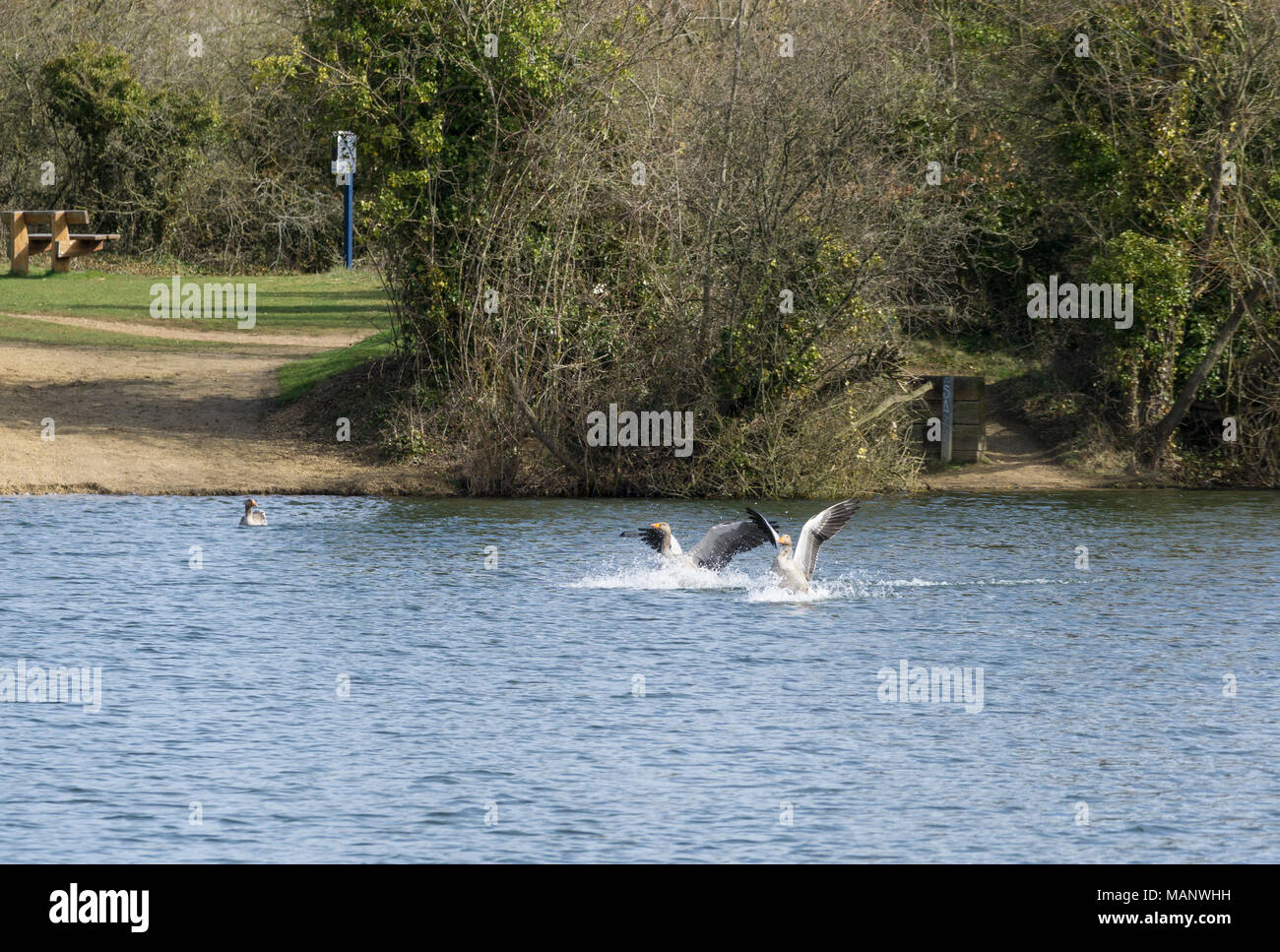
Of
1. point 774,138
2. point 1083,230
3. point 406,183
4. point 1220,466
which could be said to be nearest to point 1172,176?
point 1083,230

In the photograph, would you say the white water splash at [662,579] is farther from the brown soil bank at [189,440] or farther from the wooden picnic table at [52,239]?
the wooden picnic table at [52,239]

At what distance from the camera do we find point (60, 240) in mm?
44812

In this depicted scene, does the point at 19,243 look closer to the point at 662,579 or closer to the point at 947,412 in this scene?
the point at 947,412

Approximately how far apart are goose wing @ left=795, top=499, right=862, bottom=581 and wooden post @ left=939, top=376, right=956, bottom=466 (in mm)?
11049

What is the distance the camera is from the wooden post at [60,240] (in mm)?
44741

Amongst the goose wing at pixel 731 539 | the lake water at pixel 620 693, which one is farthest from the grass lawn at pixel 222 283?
the goose wing at pixel 731 539

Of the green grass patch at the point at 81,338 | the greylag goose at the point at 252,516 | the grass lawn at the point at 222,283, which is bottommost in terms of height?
the greylag goose at the point at 252,516

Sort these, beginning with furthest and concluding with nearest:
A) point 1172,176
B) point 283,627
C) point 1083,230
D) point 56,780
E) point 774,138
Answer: point 1083,230, point 1172,176, point 774,138, point 283,627, point 56,780

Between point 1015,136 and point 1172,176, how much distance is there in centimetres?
399

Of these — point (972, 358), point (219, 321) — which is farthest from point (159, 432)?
point (972, 358)

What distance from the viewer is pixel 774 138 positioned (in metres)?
26.3

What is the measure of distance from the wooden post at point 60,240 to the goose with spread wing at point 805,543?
3042 cm

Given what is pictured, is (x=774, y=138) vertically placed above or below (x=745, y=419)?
above

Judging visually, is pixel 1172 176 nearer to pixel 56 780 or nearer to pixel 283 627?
pixel 283 627
